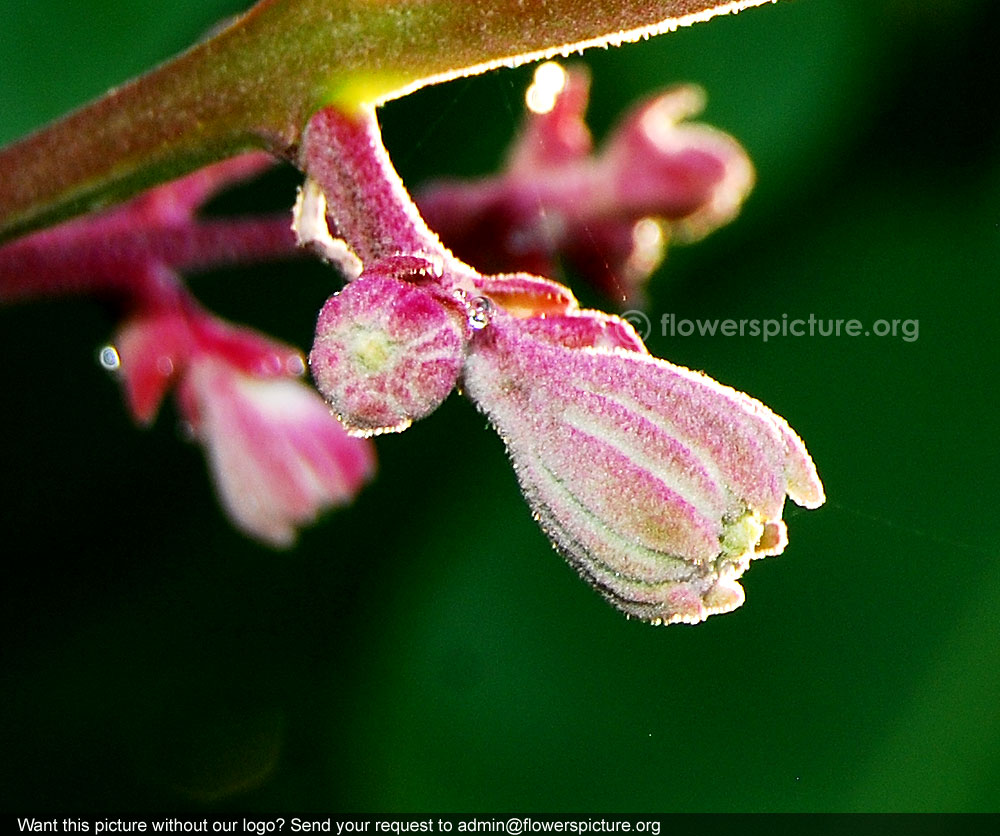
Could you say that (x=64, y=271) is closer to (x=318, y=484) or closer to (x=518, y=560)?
(x=318, y=484)

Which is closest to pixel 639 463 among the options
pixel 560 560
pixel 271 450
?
pixel 271 450

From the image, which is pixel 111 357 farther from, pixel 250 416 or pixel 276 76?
pixel 276 76

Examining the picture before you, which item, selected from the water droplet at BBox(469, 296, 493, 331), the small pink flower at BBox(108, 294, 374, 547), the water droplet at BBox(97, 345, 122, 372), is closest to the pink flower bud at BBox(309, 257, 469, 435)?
the water droplet at BBox(469, 296, 493, 331)

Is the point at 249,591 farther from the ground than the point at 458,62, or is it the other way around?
the point at 458,62

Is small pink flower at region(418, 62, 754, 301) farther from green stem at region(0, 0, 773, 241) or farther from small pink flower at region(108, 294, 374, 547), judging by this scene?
green stem at region(0, 0, 773, 241)

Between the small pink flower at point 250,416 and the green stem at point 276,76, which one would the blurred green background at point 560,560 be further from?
the green stem at point 276,76

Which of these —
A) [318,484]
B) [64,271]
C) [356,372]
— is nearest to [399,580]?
[318,484]
